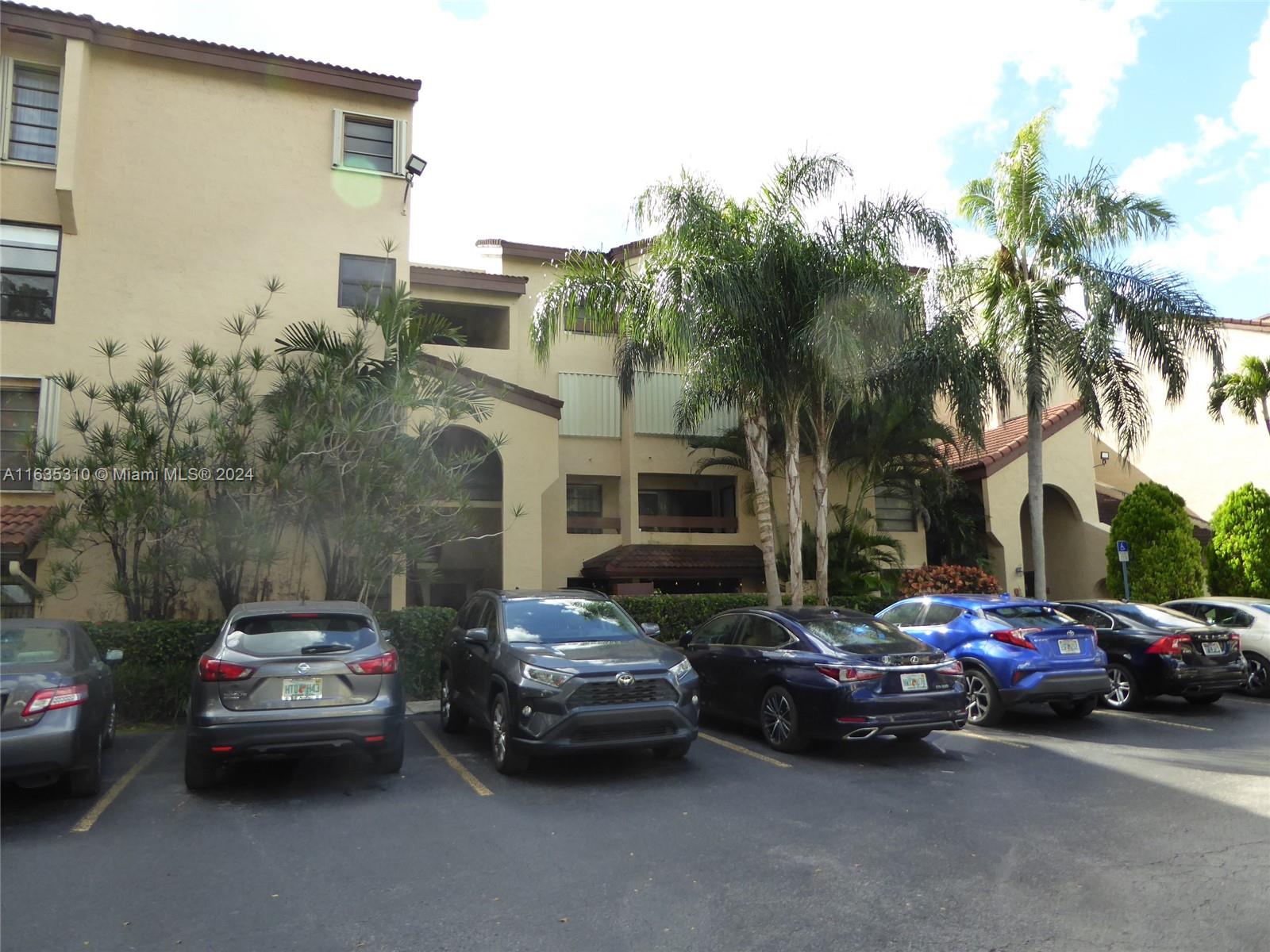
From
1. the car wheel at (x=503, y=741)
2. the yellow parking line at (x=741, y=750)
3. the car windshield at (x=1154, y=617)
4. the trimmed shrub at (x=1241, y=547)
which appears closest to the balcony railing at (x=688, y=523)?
the car windshield at (x=1154, y=617)

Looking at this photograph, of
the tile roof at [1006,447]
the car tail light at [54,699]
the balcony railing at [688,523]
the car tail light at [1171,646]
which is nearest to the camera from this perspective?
the car tail light at [54,699]

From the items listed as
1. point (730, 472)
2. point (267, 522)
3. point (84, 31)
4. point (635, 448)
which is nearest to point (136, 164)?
point (84, 31)

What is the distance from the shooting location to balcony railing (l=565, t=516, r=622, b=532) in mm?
20500

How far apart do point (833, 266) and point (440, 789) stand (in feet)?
35.9

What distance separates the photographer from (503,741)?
769 centimetres

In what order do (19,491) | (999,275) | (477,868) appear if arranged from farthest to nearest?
(999,275)
(19,491)
(477,868)

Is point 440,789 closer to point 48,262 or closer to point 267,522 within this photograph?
point 267,522

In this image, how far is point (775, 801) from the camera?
22.6ft

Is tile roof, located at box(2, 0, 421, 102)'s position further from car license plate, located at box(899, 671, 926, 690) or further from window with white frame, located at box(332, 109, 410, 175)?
car license plate, located at box(899, 671, 926, 690)

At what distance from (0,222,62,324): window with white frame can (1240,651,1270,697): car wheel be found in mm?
19370

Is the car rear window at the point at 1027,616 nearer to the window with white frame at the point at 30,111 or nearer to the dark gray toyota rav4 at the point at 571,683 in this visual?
the dark gray toyota rav4 at the point at 571,683

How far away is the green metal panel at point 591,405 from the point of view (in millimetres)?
21188

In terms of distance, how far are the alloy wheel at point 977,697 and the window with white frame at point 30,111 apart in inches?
639

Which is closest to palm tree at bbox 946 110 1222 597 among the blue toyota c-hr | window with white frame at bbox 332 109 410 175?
the blue toyota c-hr
